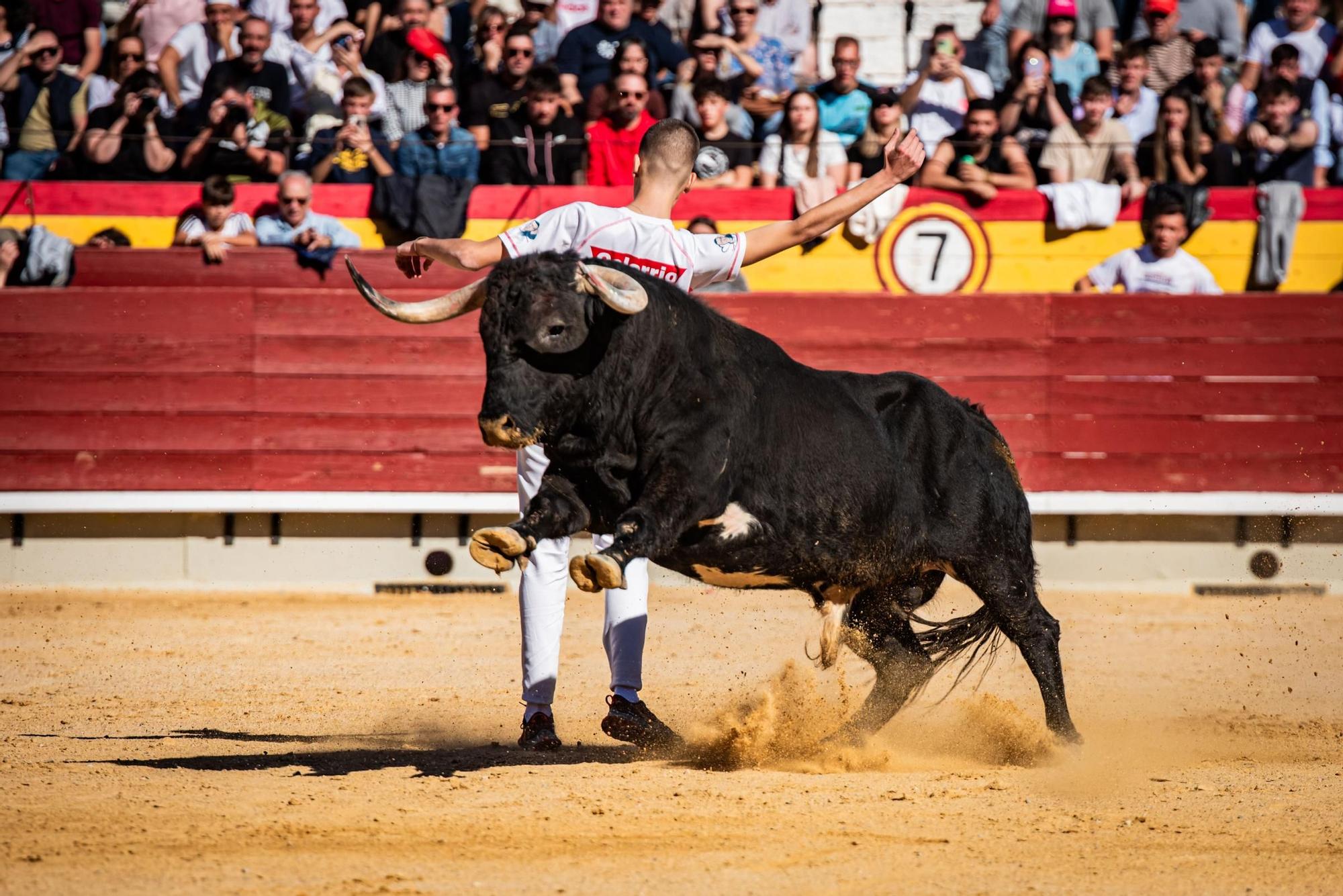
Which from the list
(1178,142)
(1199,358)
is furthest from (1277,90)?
(1199,358)

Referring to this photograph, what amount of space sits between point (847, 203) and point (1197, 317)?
15.3 feet

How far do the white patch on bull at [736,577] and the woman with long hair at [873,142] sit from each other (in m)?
4.35

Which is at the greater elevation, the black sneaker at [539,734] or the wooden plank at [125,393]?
the wooden plank at [125,393]

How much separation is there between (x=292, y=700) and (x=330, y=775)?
1.31 meters

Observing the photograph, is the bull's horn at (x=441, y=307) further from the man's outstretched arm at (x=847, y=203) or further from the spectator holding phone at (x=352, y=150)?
the spectator holding phone at (x=352, y=150)

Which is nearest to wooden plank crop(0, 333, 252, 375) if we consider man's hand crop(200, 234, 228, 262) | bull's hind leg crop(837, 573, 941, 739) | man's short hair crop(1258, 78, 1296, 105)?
man's hand crop(200, 234, 228, 262)

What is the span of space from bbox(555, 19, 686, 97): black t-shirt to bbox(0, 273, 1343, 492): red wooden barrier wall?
4.89ft

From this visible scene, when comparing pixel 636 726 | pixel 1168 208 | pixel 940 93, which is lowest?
pixel 636 726

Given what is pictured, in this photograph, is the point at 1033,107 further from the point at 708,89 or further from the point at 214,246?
the point at 214,246

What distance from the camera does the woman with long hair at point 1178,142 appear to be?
7.85 m

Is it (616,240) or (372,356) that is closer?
(616,240)

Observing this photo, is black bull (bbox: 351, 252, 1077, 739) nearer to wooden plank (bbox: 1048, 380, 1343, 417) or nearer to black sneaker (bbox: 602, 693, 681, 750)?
black sneaker (bbox: 602, 693, 681, 750)

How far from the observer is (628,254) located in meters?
3.78

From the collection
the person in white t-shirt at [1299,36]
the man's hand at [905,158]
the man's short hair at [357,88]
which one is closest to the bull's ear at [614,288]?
the man's hand at [905,158]
